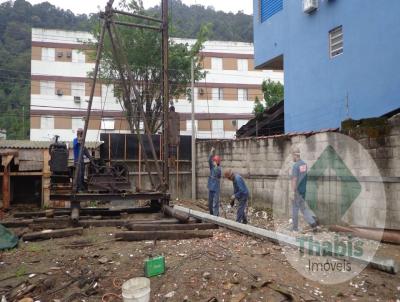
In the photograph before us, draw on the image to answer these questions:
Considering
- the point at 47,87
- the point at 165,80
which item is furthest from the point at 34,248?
the point at 47,87

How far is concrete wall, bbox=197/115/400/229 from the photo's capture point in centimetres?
711

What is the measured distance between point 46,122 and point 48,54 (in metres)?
5.45

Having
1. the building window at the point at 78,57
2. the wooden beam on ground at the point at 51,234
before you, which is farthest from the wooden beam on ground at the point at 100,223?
the building window at the point at 78,57

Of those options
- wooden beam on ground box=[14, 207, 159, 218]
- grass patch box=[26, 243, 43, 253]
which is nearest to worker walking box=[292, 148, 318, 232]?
wooden beam on ground box=[14, 207, 159, 218]

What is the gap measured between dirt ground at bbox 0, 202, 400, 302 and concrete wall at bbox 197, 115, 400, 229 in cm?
127

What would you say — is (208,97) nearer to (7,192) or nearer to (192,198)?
(192,198)

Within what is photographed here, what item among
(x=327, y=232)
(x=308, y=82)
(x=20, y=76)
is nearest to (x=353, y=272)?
(x=327, y=232)

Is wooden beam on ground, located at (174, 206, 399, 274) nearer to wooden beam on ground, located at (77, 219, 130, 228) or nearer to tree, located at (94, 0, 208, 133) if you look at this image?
wooden beam on ground, located at (77, 219, 130, 228)

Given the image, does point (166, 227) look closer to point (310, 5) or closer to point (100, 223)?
point (100, 223)

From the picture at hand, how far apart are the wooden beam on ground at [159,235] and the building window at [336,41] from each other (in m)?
7.29

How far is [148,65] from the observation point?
20688mm

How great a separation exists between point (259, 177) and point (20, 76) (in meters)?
34.1

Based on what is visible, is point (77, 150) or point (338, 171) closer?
point (338, 171)

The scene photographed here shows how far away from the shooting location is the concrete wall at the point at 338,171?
7.11 meters
